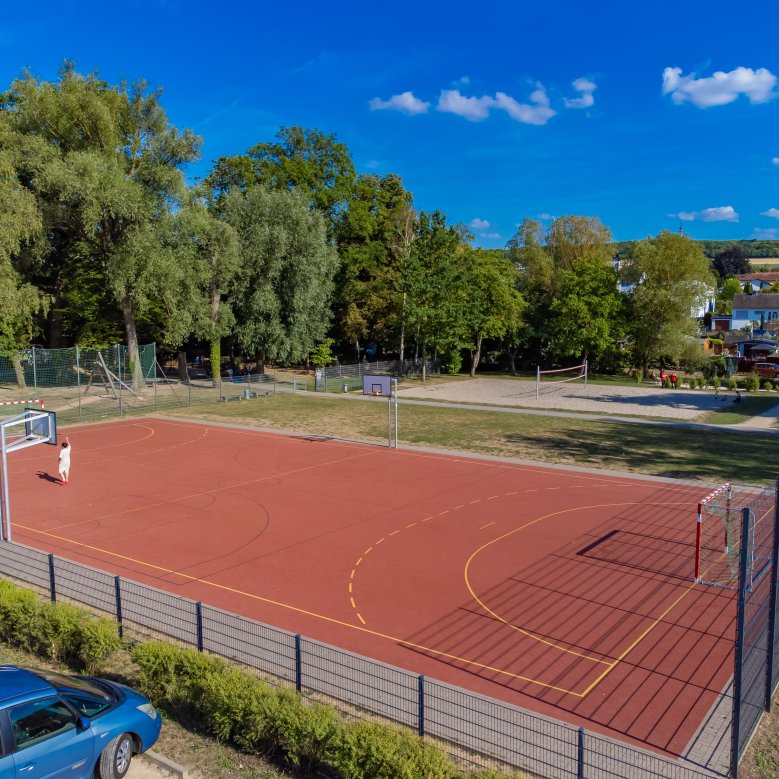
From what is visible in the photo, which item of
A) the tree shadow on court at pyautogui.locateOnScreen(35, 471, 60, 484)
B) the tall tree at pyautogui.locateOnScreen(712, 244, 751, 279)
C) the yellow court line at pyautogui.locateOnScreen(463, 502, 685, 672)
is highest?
the tall tree at pyautogui.locateOnScreen(712, 244, 751, 279)

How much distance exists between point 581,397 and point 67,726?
Answer: 144 feet

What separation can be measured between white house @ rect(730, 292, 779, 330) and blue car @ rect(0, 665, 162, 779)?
115869 millimetres

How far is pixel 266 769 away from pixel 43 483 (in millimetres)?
17633

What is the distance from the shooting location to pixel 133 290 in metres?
41.5

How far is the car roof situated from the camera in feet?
23.1

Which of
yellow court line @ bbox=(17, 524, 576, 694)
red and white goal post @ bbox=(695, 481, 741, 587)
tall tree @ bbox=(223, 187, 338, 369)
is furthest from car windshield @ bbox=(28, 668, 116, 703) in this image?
tall tree @ bbox=(223, 187, 338, 369)

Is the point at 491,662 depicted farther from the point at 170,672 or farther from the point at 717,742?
the point at 170,672

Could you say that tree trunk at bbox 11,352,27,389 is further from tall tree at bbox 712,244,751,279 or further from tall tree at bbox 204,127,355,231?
tall tree at bbox 712,244,751,279

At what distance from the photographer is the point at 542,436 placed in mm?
30906

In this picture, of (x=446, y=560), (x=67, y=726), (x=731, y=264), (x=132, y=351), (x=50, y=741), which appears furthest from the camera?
(x=731, y=264)

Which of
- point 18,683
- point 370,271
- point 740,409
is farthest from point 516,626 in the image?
point 370,271

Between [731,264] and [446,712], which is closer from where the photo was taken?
[446,712]

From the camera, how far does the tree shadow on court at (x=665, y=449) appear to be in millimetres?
23828

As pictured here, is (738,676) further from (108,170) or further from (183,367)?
(183,367)
